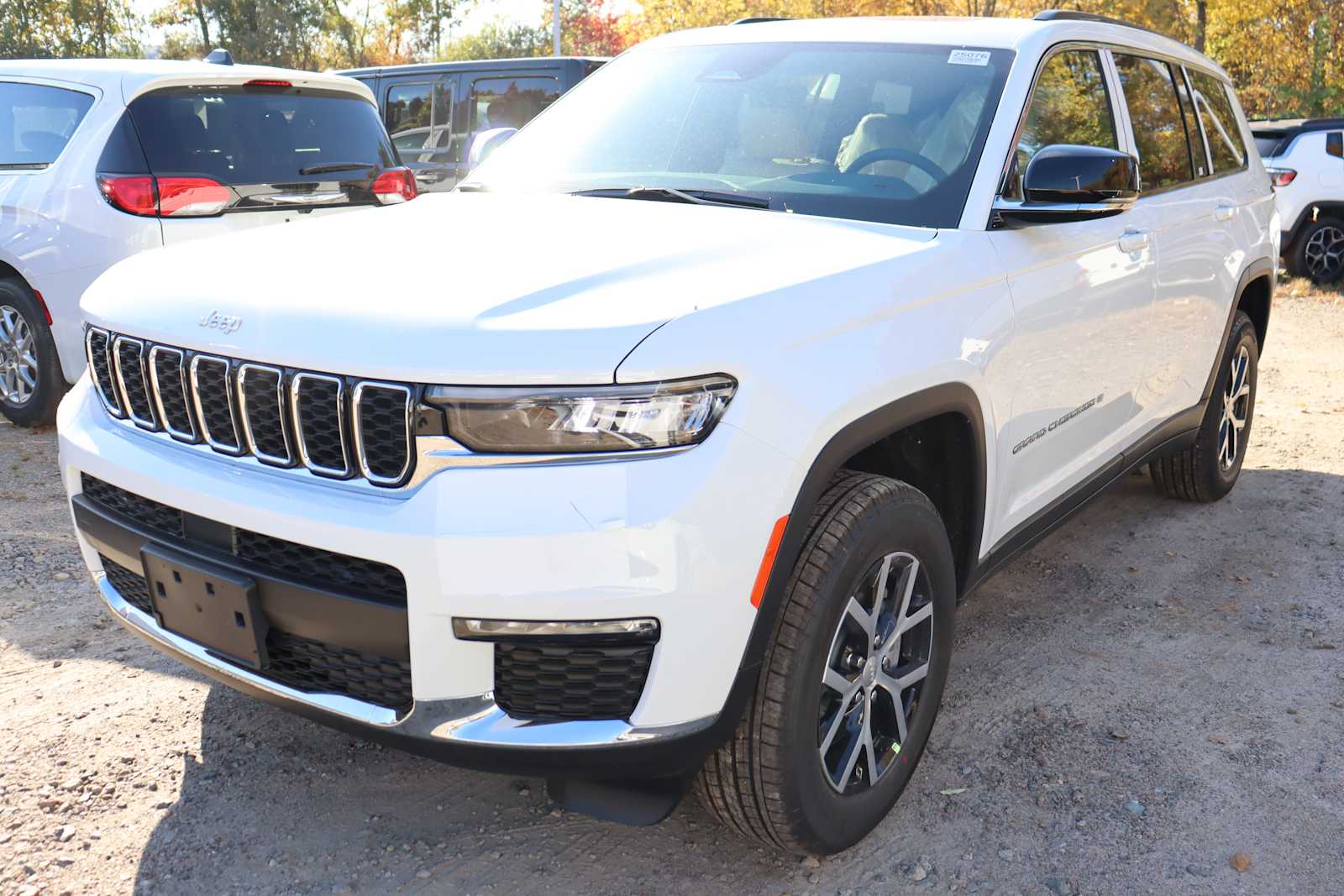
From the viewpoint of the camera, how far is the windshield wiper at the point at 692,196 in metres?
3.04

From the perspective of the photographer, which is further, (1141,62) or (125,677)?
(1141,62)

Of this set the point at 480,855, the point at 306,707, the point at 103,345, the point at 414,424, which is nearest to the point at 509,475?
the point at 414,424

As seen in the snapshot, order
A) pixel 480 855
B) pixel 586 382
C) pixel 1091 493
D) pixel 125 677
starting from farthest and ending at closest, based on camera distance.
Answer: pixel 1091 493 < pixel 125 677 < pixel 480 855 < pixel 586 382

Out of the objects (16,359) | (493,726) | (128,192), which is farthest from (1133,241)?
(16,359)

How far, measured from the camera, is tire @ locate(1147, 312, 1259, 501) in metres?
4.94

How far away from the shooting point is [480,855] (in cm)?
265

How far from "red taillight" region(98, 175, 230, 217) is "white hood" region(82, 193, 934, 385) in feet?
9.27

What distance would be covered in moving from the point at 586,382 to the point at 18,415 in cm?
507

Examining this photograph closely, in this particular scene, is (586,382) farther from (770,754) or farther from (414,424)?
(770,754)

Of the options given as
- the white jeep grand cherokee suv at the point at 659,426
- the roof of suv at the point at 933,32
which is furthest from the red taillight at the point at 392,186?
the white jeep grand cherokee suv at the point at 659,426

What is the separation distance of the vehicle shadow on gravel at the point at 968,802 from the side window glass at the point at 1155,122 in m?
1.56

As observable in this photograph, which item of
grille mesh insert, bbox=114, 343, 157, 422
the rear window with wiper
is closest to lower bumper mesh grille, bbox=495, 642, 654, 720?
grille mesh insert, bbox=114, 343, 157, 422

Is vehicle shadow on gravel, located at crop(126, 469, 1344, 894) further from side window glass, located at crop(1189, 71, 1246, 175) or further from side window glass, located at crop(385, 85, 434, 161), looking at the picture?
side window glass, located at crop(385, 85, 434, 161)

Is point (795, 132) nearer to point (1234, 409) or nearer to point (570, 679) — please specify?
point (570, 679)
